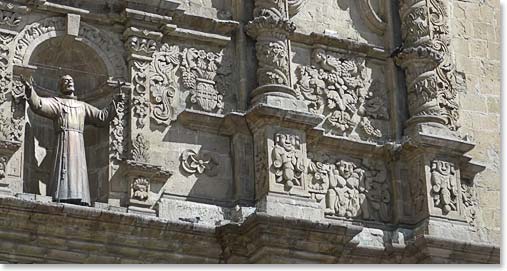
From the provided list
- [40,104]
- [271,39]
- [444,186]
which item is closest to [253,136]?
[271,39]

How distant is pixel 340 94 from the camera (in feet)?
59.4

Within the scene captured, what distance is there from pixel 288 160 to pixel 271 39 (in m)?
Answer: 1.34

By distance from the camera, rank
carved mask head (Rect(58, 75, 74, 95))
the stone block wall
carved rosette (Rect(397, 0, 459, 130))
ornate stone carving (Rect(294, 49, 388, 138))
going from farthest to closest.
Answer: the stone block wall, carved rosette (Rect(397, 0, 459, 130)), ornate stone carving (Rect(294, 49, 388, 138)), carved mask head (Rect(58, 75, 74, 95))

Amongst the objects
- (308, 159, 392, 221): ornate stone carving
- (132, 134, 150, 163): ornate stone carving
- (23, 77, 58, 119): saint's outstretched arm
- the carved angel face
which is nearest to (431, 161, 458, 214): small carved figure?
(308, 159, 392, 221): ornate stone carving

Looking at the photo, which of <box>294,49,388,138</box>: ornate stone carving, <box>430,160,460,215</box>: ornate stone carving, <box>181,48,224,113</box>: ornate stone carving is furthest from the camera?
<box>294,49,388,138</box>: ornate stone carving

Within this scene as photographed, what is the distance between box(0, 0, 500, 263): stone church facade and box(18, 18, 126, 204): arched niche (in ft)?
0.06

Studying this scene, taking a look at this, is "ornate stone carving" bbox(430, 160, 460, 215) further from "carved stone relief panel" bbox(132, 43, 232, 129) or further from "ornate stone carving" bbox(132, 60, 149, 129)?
"ornate stone carving" bbox(132, 60, 149, 129)

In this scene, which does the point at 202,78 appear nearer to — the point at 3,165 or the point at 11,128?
the point at 11,128

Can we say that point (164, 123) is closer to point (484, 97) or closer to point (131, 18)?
point (131, 18)

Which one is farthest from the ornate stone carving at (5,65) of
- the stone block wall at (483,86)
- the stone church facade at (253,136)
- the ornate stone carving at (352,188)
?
the stone block wall at (483,86)

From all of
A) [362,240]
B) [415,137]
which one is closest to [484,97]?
[415,137]

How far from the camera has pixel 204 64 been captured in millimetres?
17547

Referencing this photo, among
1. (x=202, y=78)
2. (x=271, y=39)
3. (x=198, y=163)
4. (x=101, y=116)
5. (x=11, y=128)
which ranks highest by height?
(x=271, y=39)

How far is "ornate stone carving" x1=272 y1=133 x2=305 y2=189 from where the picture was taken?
55.8 feet
